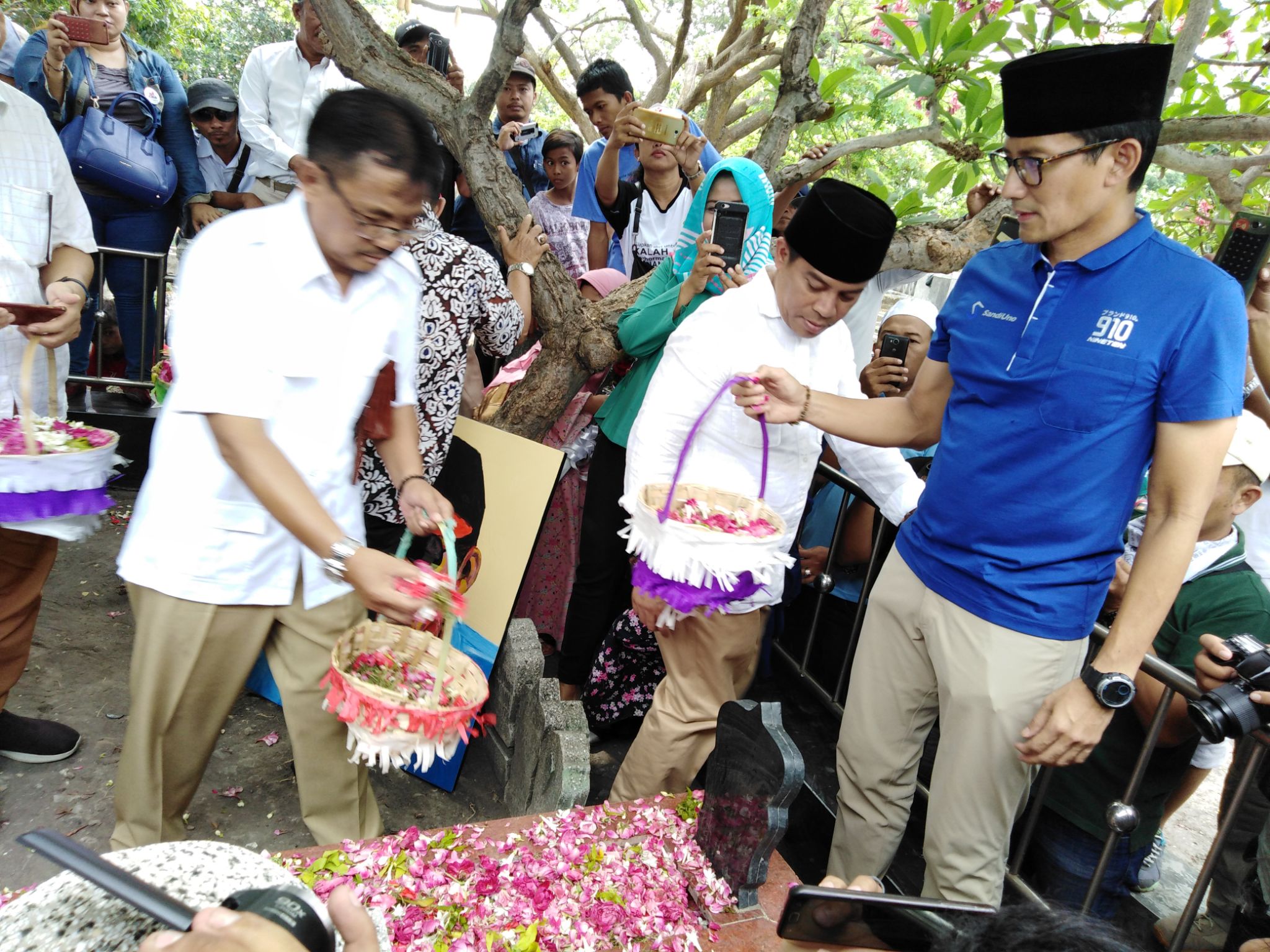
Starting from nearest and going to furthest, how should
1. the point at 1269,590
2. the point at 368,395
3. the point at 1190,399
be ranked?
the point at 1190,399, the point at 368,395, the point at 1269,590

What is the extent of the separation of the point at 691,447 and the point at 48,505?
69.1 inches

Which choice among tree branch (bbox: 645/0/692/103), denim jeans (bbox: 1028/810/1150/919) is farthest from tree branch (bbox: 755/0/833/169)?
tree branch (bbox: 645/0/692/103)

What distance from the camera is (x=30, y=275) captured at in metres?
2.67

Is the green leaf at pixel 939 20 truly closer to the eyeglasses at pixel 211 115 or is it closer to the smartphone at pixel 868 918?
the smartphone at pixel 868 918

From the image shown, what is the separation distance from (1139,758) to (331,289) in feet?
7.36

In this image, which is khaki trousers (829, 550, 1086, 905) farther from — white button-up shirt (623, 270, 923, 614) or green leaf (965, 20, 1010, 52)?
green leaf (965, 20, 1010, 52)

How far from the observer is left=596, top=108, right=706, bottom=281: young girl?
3988mm

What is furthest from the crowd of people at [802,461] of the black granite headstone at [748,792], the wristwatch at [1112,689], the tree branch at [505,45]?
the tree branch at [505,45]

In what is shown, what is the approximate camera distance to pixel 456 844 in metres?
2.03

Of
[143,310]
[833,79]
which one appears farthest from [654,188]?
[143,310]

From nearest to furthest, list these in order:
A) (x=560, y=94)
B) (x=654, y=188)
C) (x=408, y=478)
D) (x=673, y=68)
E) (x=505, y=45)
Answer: (x=408, y=478)
(x=505, y=45)
(x=654, y=188)
(x=673, y=68)
(x=560, y=94)

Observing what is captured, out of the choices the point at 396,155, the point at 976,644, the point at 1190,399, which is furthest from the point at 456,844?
the point at 1190,399

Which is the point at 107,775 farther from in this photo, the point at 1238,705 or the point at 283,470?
the point at 1238,705

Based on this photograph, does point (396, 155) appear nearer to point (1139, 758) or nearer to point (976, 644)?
point (976, 644)
